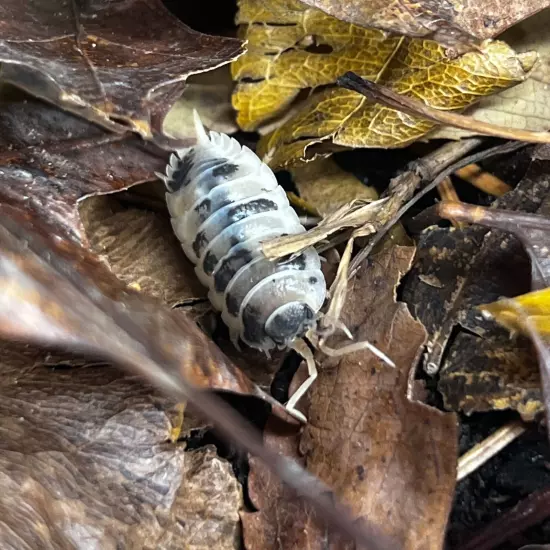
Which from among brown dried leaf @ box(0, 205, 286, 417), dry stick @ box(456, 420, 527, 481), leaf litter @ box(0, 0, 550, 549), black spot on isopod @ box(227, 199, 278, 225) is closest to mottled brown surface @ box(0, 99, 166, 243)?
leaf litter @ box(0, 0, 550, 549)

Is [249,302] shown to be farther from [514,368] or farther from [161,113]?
[514,368]

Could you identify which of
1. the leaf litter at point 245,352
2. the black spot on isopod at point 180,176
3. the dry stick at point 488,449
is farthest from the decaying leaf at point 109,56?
the dry stick at point 488,449

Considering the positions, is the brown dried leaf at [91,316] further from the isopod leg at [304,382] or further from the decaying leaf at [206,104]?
the decaying leaf at [206,104]

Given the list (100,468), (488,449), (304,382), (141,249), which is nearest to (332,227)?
(304,382)

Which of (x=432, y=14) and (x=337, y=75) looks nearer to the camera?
(x=432, y=14)

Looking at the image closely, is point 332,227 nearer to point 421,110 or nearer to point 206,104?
point 421,110

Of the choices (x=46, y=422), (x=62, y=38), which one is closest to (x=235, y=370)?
(x=46, y=422)
